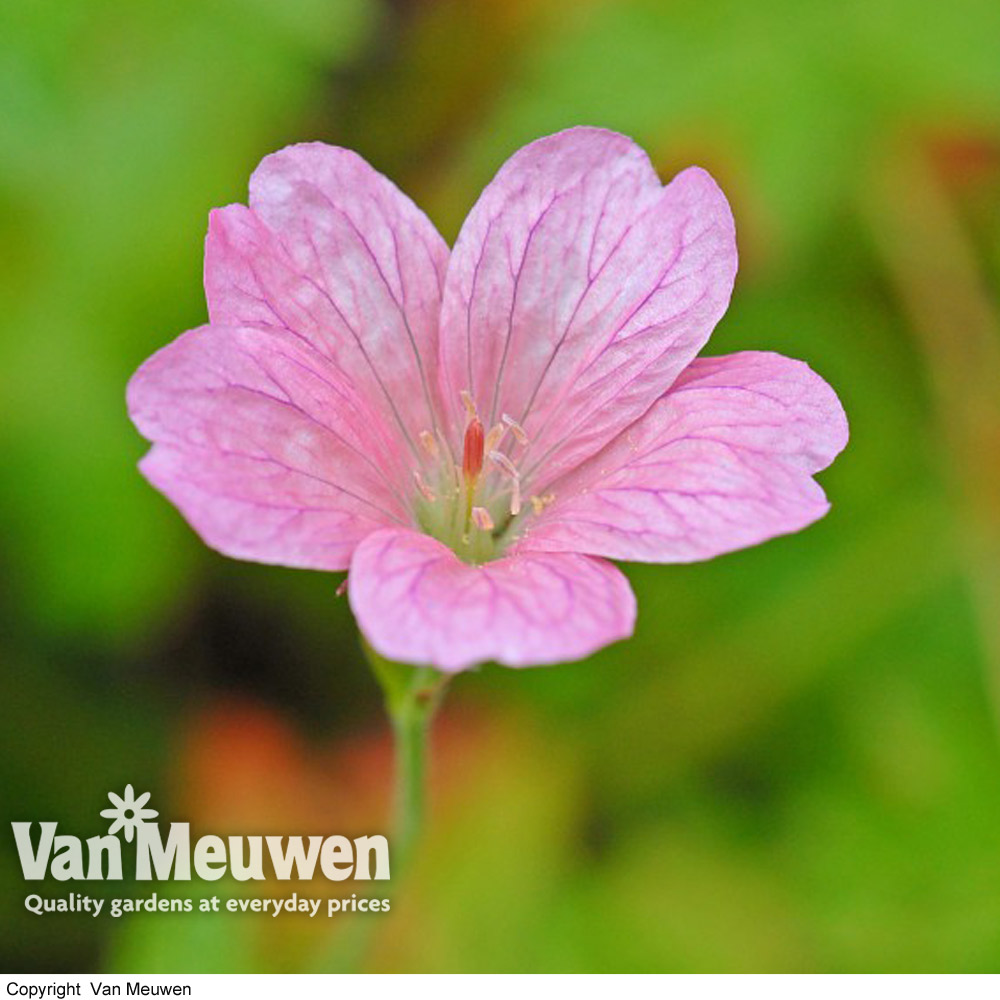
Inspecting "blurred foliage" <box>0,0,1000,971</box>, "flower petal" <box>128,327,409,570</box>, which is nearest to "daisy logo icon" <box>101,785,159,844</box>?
"blurred foliage" <box>0,0,1000,971</box>

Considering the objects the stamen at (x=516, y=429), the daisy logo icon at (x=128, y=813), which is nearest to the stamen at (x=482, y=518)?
the stamen at (x=516, y=429)

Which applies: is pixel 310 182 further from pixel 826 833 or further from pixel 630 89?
pixel 826 833

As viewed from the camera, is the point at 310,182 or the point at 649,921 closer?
the point at 310,182

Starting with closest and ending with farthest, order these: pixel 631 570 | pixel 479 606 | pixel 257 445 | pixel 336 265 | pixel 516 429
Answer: pixel 479 606 < pixel 257 445 < pixel 336 265 < pixel 516 429 < pixel 631 570

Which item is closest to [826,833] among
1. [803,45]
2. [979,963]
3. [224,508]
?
[979,963]

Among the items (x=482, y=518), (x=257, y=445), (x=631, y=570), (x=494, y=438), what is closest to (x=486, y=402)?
(x=494, y=438)

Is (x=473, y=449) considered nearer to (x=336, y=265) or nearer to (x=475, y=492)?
(x=475, y=492)

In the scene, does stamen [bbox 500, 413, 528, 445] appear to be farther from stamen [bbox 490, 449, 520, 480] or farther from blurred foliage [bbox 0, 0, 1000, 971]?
blurred foliage [bbox 0, 0, 1000, 971]
